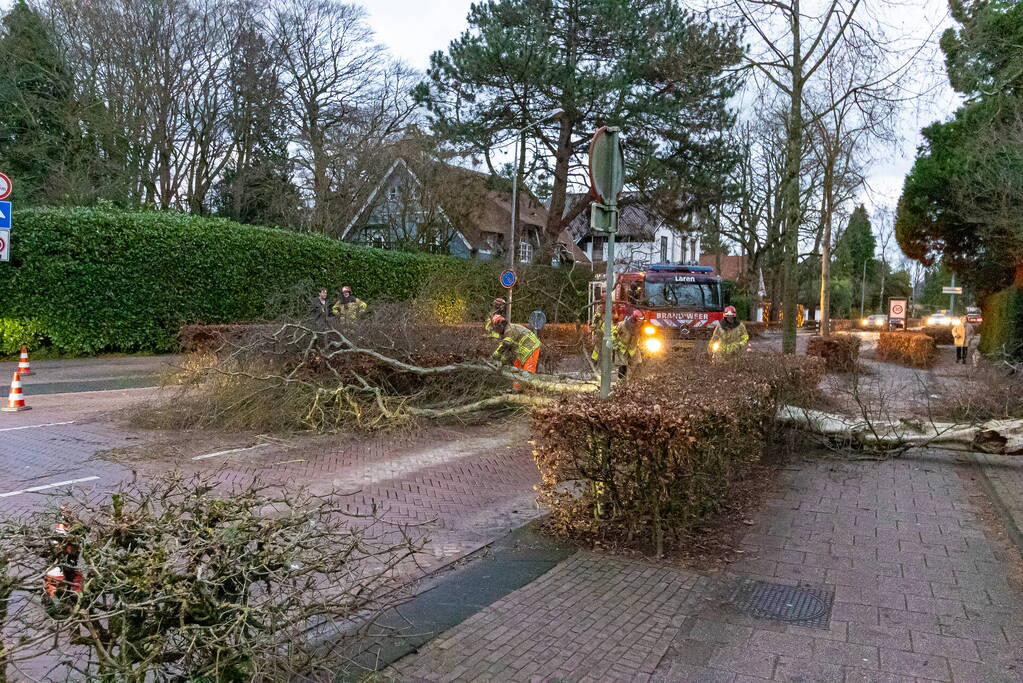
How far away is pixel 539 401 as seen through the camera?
9.49 meters

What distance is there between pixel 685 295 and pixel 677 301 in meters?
0.26

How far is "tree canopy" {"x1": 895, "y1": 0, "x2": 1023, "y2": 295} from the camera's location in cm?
1322

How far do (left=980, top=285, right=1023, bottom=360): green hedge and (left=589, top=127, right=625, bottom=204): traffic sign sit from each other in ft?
53.1

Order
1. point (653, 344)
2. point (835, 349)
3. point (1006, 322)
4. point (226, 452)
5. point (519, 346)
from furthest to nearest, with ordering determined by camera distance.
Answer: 1. point (1006, 322)
2. point (835, 349)
3. point (653, 344)
4. point (519, 346)
5. point (226, 452)

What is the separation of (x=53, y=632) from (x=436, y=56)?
2616 centimetres

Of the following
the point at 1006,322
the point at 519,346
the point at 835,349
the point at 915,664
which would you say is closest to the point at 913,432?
the point at 519,346

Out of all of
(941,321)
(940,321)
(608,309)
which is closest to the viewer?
(608,309)

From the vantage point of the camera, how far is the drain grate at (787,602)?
13.2ft

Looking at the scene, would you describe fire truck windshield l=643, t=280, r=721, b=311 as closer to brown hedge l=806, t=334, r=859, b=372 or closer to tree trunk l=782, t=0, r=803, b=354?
tree trunk l=782, t=0, r=803, b=354

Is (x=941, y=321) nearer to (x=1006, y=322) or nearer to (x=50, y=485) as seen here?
(x=1006, y=322)

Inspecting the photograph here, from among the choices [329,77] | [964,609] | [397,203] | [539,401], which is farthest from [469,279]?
[964,609]

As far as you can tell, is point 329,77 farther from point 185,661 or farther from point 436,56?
point 185,661

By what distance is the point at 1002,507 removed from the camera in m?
6.12

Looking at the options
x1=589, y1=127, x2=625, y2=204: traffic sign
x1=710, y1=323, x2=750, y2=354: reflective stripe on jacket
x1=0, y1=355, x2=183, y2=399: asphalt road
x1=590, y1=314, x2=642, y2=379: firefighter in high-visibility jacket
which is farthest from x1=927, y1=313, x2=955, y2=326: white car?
x1=589, y1=127, x2=625, y2=204: traffic sign
